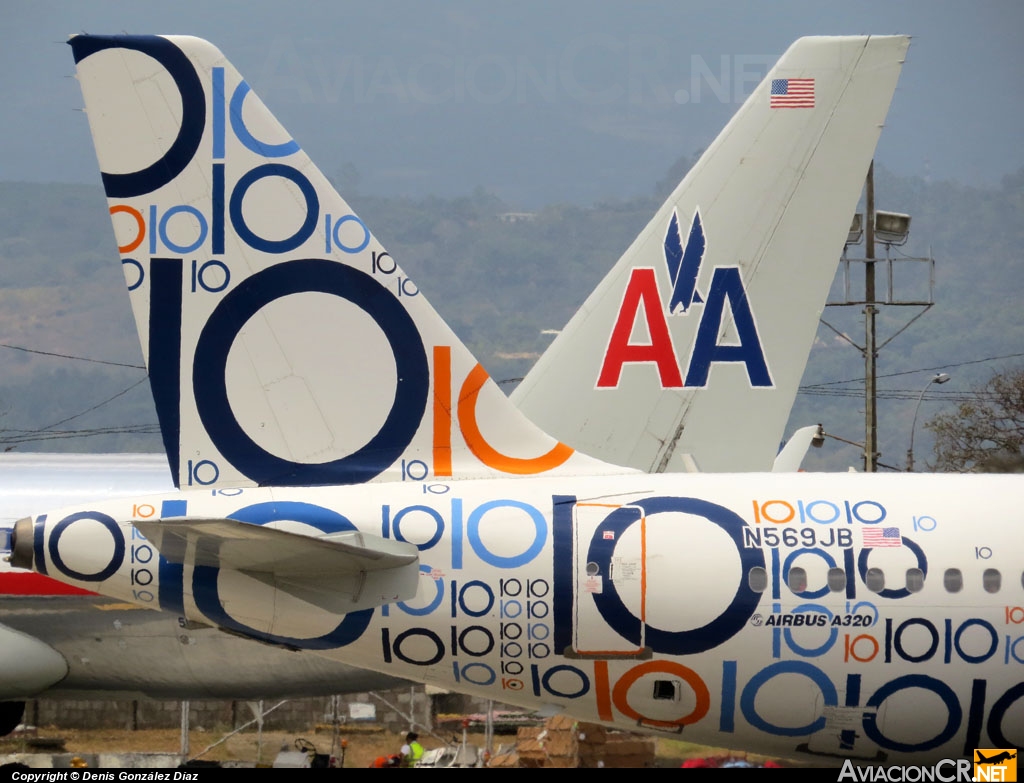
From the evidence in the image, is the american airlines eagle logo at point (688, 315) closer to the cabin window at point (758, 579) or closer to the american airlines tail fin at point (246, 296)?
the american airlines tail fin at point (246, 296)

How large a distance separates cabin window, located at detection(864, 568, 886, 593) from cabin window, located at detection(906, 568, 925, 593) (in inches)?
9.4

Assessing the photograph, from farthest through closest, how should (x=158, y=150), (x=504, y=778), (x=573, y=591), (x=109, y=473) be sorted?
(x=109, y=473) < (x=504, y=778) < (x=158, y=150) < (x=573, y=591)

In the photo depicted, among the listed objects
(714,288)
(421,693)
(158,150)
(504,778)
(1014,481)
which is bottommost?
(421,693)

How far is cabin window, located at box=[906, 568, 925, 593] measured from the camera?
13.0 m

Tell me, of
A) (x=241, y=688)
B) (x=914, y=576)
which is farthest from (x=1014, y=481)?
(x=241, y=688)

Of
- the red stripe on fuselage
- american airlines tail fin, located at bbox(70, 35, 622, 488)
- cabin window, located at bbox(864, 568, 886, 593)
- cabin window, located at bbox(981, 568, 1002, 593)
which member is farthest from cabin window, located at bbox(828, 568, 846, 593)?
the red stripe on fuselage

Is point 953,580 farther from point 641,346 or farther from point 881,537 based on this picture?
point 641,346

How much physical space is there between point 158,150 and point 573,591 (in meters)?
6.20

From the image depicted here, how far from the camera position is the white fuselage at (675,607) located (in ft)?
42.6

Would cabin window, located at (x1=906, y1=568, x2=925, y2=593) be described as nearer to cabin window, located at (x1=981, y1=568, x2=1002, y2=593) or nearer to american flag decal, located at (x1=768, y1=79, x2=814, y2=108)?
cabin window, located at (x1=981, y1=568, x2=1002, y2=593)

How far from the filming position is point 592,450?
1756 cm

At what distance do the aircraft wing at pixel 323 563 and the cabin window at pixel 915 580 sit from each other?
4748 mm

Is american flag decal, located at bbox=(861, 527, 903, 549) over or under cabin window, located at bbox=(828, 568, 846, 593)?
over

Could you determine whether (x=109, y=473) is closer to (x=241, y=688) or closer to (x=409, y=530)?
(x=241, y=688)
